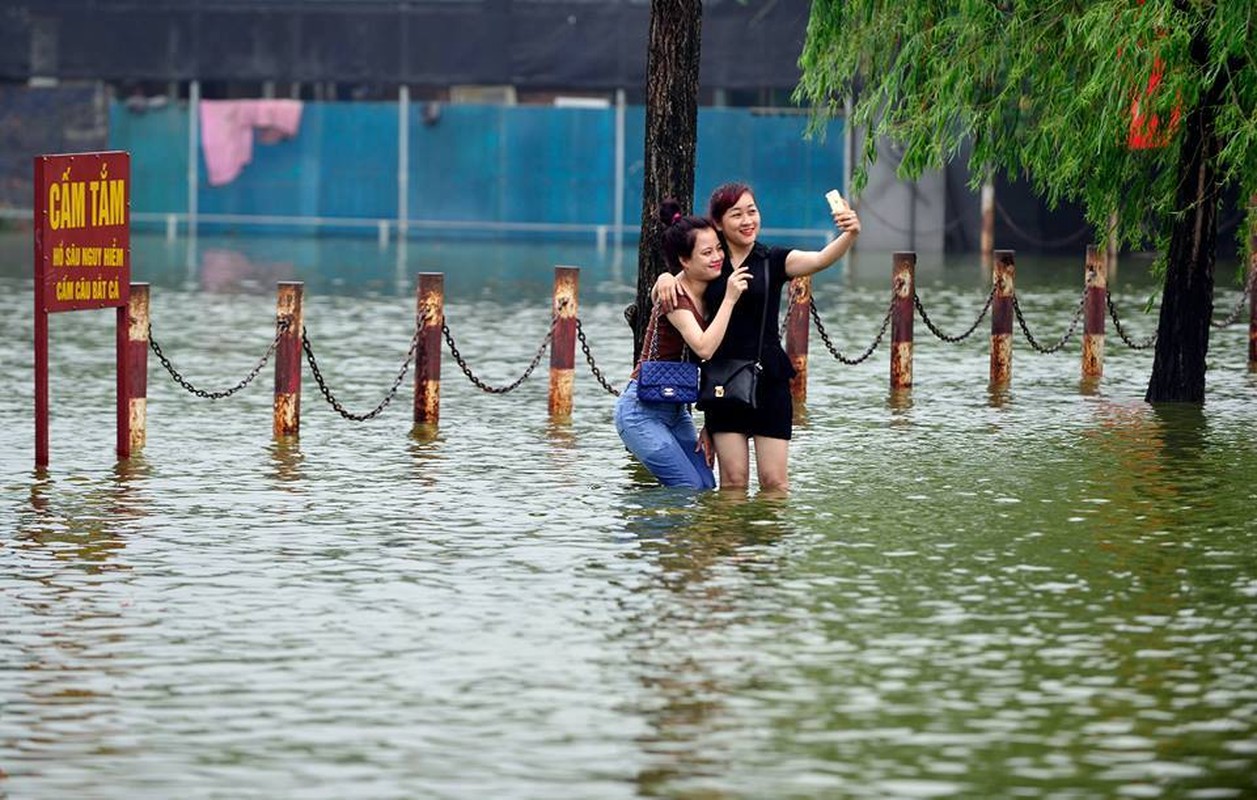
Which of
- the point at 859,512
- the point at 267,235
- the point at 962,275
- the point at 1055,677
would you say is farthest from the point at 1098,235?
the point at 267,235

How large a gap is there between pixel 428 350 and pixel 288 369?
3.41 ft

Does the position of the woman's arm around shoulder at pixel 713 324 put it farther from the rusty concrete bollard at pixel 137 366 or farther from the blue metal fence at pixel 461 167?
the blue metal fence at pixel 461 167

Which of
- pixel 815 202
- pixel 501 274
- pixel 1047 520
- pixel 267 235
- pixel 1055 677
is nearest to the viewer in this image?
pixel 1055 677

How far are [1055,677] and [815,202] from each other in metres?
31.5

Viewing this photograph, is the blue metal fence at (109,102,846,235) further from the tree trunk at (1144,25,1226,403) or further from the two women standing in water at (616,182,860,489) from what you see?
the two women standing in water at (616,182,860,489)

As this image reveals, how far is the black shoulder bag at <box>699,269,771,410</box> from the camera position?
1236 centimetres

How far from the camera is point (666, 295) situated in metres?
12.4

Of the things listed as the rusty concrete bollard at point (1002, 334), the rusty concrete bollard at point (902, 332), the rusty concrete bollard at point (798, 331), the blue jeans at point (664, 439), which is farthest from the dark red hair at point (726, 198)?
the rusty concrete bollard at point (1002, 334)

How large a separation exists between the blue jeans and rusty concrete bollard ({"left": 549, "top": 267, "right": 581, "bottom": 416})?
4.06m

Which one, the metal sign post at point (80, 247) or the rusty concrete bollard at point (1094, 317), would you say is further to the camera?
the rusty concrete bollard at point (1094, 317)

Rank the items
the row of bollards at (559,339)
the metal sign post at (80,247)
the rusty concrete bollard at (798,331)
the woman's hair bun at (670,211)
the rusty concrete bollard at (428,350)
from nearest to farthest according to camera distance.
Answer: the woman's hair bun at (670,211) < the metal sign post at (80,247) < the row of bollards at (559,339) < the rusty concrete bollard at (428,350) < the rusty concrete bollard at (798,331)

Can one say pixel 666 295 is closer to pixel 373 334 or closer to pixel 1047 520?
pixel 1047 520

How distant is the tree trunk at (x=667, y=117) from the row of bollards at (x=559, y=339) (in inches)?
33.9

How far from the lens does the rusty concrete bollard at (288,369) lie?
1586cm
